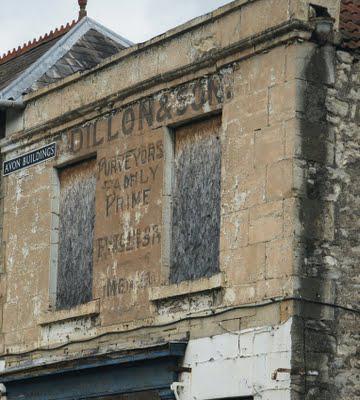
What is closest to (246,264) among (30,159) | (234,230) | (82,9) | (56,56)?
(234,230)

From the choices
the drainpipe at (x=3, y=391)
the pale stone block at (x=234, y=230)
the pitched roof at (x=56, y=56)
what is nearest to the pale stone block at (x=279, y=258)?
the pale stone block at (x=234, y=230)

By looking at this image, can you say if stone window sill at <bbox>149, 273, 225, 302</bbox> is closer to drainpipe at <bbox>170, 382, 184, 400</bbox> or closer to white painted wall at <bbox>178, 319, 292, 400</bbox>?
white painted wall at <bbox>178, 319, 292, 400</bbox>

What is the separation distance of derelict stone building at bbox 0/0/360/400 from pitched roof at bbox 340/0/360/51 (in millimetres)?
22

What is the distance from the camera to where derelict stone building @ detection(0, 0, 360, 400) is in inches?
524

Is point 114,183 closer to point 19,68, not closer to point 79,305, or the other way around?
point 79,305

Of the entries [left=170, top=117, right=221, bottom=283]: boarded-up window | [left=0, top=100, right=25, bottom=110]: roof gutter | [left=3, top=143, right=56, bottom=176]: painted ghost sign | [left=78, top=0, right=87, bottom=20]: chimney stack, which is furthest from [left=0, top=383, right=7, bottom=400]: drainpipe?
[left=78, top=0, right=87, bottom=20]: chimney stack

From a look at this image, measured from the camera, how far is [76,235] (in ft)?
54.4

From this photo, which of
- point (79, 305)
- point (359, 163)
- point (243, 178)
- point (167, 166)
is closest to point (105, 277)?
point (79, 305)

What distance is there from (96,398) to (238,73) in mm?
4027

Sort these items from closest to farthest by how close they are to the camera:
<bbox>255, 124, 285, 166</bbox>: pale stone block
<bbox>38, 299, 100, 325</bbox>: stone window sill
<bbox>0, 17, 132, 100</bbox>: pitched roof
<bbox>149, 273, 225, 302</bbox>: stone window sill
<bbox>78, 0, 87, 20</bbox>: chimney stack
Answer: <bbox>255, 124, 285, 166</bbox>: pale stone block
<bbox>149, 273, 225, 302</bbox>: stone window sill
<bbox>38, 299, 100, 325</bbox>: stone window sill
<bbox>0, 17, 132, 100</bbox>: pitched roof
<bbox>78, 0, 87, 20</bbox>: chimney stack

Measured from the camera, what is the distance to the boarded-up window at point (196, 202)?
1453 centimetres

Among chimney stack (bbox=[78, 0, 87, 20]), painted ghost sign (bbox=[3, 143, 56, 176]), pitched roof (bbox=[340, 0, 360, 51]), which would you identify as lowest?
painted ghost sign (bbox=[3, 143, 56, 176])

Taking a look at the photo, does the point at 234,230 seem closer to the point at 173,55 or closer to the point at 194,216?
the point at 194,216

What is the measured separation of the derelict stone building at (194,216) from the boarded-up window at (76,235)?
Result: 24 millimetres
